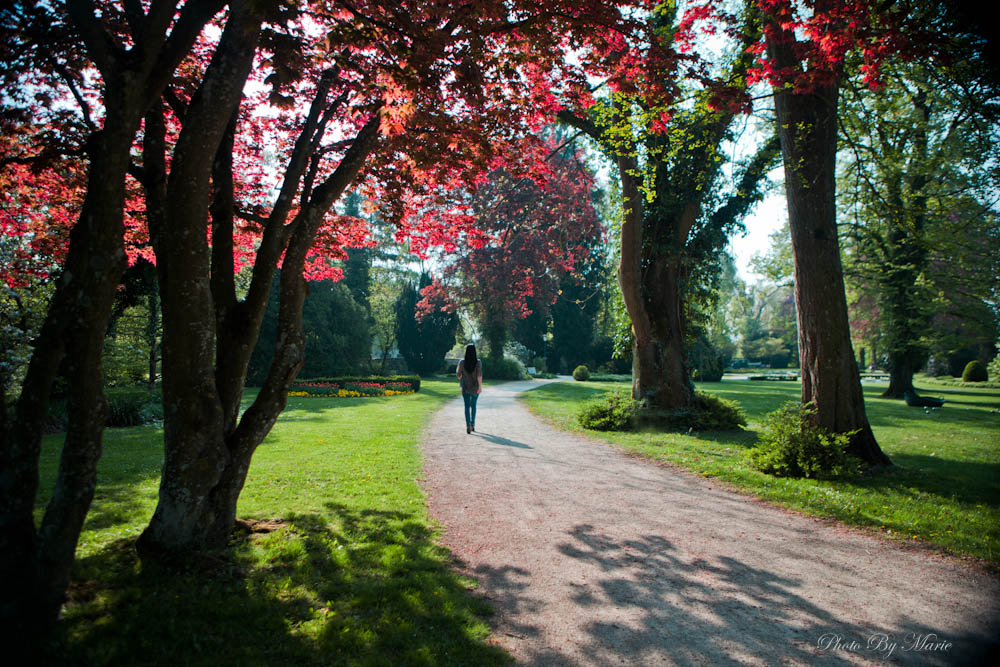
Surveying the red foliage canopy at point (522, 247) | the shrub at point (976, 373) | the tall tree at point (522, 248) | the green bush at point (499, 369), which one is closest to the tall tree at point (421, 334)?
the red foliage canopy at point (522, 247)

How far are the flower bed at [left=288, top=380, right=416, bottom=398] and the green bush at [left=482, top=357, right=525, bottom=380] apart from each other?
808 centimetres

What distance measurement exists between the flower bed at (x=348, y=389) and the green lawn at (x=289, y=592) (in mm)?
13466

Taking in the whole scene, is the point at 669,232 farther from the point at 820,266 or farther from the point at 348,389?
the point at 348,389

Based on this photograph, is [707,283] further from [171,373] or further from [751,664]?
[171,373]

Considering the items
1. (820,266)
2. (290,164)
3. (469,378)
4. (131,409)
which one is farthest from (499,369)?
(290,164)

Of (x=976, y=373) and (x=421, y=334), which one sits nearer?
(x=976, y=373)

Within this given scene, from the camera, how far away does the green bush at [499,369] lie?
3039cm

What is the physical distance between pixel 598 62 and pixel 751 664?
5.80 m

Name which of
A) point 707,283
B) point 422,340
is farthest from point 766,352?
point 707,283

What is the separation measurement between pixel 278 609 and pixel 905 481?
7.74 m

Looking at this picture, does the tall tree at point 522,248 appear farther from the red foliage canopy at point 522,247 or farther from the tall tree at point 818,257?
the tall tree at point 818,257

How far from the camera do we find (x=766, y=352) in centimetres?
5672

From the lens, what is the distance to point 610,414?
38.3 ft

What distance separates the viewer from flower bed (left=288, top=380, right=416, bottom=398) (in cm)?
1991
